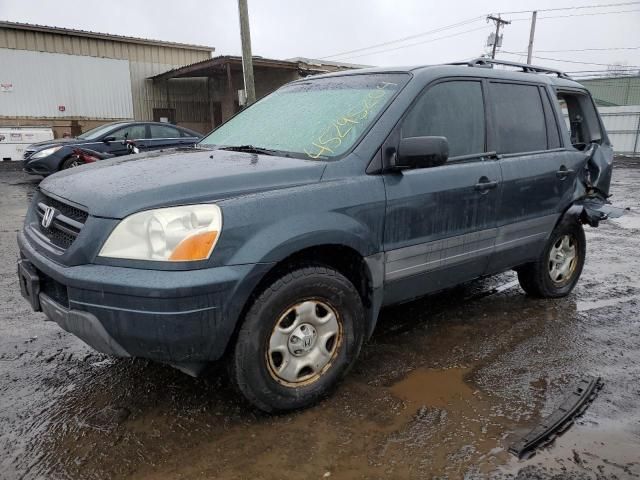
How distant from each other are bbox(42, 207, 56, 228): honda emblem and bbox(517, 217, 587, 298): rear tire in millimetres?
3571

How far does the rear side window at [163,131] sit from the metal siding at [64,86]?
34.8 feet

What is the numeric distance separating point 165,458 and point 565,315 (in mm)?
3316

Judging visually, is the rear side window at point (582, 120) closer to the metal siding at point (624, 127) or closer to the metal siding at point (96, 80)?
the metal siding at point (96, 80)

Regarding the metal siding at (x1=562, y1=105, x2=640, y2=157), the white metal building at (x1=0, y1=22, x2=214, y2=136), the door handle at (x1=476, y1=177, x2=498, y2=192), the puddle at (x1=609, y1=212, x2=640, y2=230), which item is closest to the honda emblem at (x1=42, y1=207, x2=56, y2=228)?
the door handle at (x1=476, y1=177, x2=498, y2=192)

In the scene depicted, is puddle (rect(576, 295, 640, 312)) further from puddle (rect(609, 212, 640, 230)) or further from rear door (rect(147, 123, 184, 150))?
rear door (rect(147, 123, 184, 150))

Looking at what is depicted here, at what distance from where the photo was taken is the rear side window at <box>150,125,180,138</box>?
1198 centimetres

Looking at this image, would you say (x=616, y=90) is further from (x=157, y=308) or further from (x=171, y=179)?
(x=157, y=308)

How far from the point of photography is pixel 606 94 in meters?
40.2

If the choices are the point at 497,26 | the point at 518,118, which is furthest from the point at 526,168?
the point at 497,26

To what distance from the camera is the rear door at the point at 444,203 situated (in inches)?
118

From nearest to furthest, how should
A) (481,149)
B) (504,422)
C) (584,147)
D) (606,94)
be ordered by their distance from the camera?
(504,422)
(481,149)
(584,147)
(606,94)

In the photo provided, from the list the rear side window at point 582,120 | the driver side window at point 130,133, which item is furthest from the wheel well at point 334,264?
the driver side window at point 130,133

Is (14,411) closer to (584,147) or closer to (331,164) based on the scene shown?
(331,164)

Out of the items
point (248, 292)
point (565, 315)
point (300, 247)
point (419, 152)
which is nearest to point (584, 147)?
point (565, 315)
